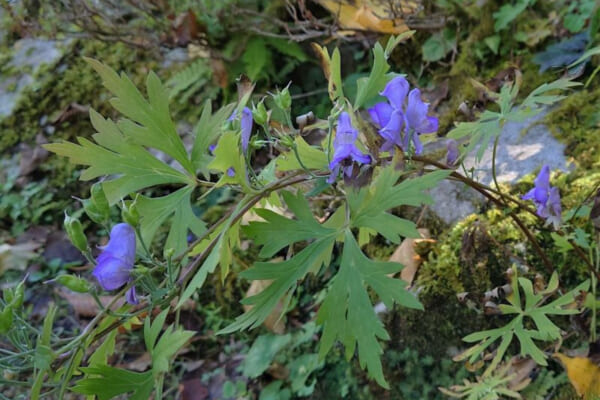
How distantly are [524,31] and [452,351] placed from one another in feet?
3.73

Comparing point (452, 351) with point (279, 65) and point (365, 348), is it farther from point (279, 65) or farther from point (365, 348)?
point (279, 65)

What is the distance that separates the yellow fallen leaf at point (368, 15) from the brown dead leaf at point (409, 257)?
2.94ft

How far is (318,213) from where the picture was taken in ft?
5.44

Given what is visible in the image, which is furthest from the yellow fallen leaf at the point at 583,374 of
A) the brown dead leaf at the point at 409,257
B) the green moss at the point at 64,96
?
the green moss at the point at 64,96

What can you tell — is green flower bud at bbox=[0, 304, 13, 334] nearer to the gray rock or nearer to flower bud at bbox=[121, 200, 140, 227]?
flower bud at bbox=[121, 200, 140, 227]

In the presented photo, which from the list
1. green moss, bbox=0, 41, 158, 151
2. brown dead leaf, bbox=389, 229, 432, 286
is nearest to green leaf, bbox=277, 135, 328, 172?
brown dead leaf, bbox=389, 229, 432, 286

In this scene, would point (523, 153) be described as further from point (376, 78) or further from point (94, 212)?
point (94, 212)

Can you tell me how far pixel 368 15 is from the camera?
2078mm

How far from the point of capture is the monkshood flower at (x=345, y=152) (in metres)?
0.66

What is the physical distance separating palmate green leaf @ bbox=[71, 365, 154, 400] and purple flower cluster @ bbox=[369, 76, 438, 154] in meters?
0.43

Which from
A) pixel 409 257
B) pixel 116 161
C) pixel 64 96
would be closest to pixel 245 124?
pixel 116 161

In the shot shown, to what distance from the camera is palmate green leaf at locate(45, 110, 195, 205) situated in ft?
2.39

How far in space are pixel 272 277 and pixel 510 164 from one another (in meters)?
1.02

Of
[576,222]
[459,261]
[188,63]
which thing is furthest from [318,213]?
[188,63]
